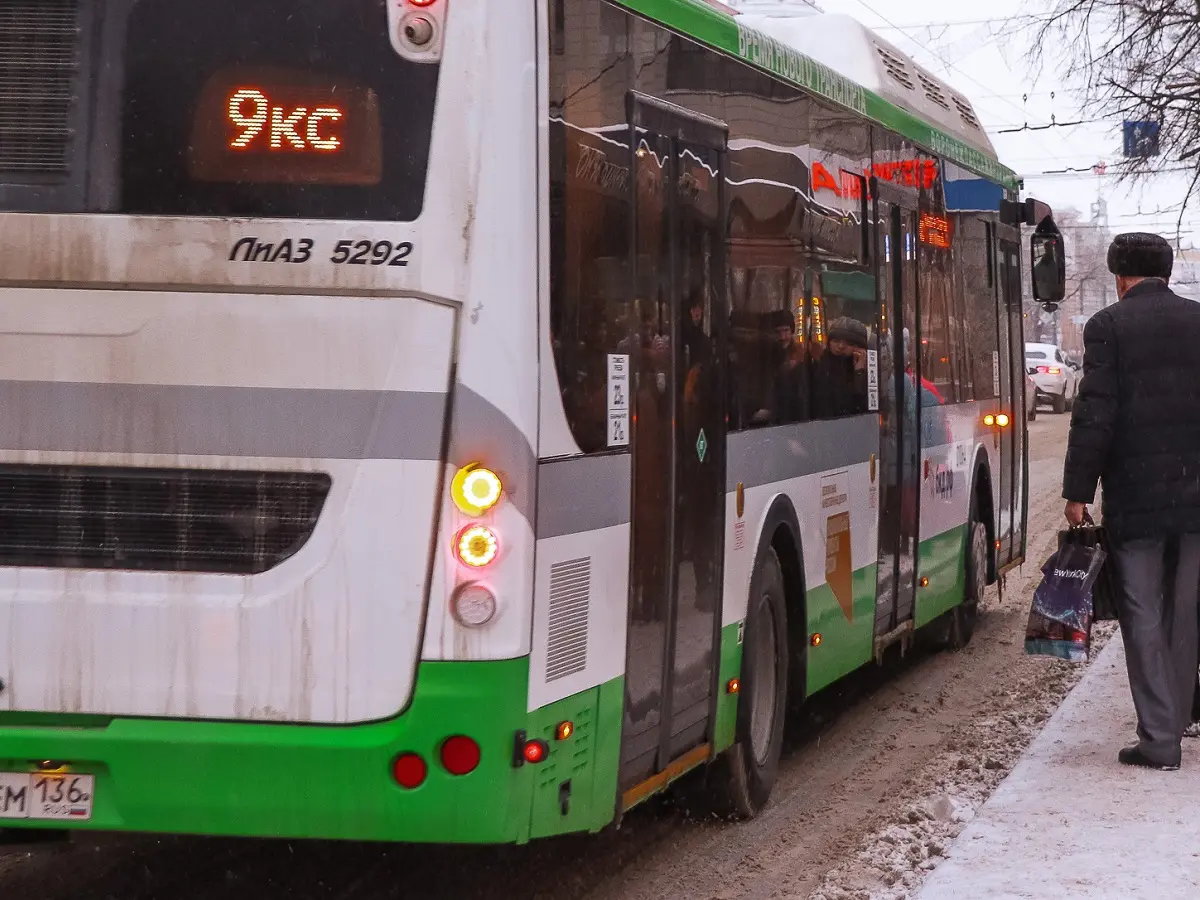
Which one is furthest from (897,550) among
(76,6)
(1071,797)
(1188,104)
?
(1188,104)

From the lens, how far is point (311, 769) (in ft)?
17.0

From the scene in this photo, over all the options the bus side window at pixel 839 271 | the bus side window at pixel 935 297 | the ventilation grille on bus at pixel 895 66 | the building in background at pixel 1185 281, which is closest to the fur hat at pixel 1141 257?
the building in background at pixel 1185 281

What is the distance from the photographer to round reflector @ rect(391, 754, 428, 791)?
517cm

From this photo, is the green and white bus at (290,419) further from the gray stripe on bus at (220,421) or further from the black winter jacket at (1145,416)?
the black winter jacket at (1145,416)

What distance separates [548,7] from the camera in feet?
18.0

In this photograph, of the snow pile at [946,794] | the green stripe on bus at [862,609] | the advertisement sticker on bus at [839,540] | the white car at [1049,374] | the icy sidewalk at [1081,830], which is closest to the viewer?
the icy sidewalk at [1081,830]

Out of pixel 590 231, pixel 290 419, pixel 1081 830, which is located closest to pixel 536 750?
pixel 290 419

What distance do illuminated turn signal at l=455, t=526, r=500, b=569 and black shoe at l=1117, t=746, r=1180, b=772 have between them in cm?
393

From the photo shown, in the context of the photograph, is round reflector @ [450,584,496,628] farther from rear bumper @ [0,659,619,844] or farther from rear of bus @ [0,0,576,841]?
rear bumper @ [0,659,619,844]

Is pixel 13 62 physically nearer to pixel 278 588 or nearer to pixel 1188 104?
pixel 278 588

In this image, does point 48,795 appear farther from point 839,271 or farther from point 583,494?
point 839,271

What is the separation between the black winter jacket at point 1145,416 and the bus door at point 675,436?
5.81 ft

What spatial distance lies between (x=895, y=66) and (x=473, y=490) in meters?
7.13

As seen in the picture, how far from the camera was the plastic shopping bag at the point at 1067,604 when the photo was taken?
8.11 m
